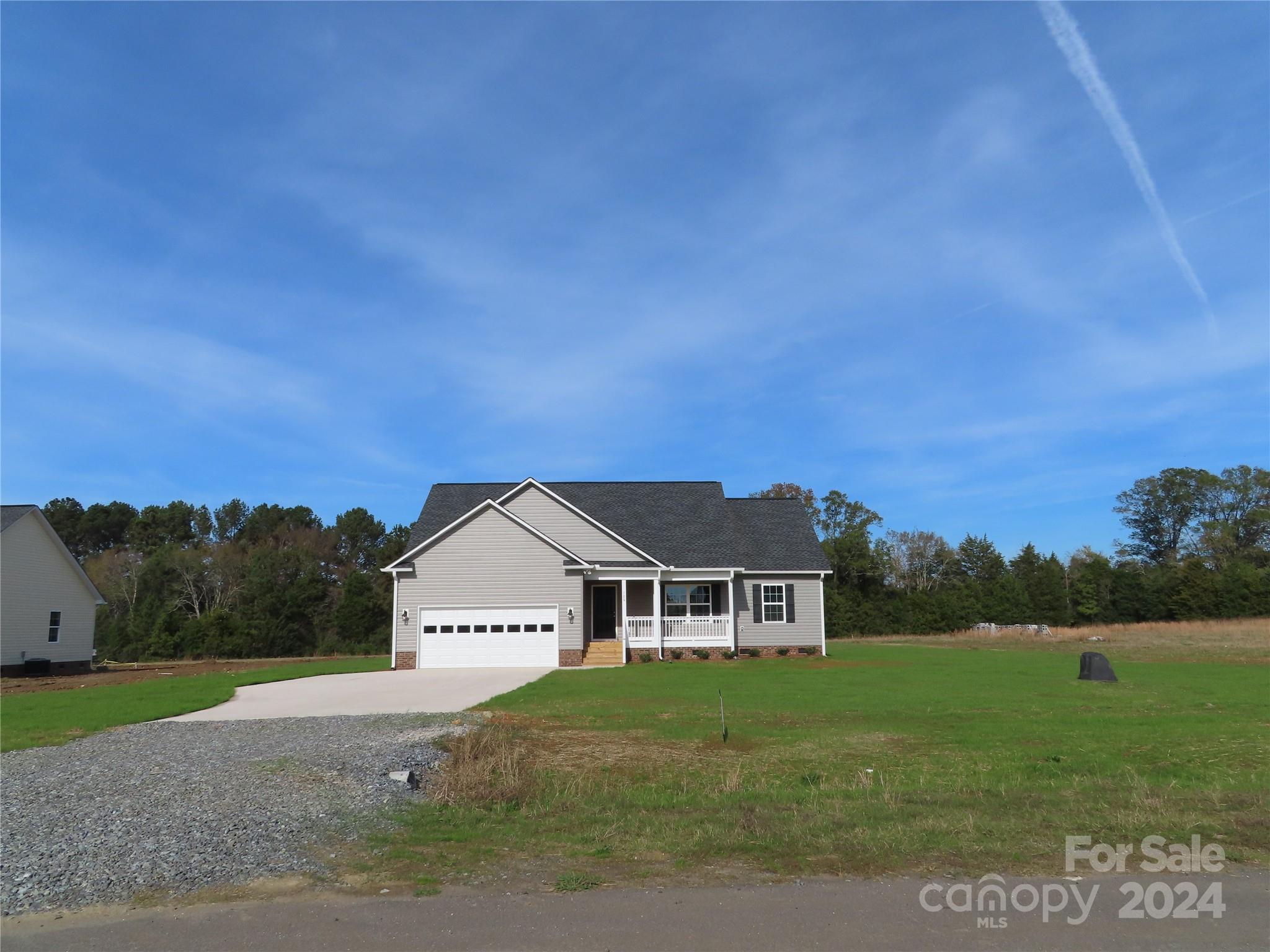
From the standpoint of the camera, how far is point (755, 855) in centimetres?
613

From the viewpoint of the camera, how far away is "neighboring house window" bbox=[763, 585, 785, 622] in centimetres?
3183

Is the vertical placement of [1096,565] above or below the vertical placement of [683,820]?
above

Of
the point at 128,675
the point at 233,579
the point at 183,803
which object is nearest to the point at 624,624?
the point at 128,675

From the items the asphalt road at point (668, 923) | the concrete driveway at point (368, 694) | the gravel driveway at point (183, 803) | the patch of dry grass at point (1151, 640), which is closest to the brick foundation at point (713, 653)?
the patch of dry grass at point (1151, 640)

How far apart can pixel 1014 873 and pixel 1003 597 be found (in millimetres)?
50036

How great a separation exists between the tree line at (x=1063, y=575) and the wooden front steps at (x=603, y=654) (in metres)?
21.5

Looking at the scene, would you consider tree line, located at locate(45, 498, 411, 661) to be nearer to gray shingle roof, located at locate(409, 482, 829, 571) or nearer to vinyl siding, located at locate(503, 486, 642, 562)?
gray shingle roof, located at locate(409, 482, 829, 571)

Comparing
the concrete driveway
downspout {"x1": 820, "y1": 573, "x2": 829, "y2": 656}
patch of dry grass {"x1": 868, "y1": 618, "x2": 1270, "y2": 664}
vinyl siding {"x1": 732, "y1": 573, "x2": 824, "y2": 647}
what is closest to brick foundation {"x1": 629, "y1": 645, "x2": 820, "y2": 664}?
downspout {"x1": 820, "y1": 573, "x2": 829, "y2": 656}

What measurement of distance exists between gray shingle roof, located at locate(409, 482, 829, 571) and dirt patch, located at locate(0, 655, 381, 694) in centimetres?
764

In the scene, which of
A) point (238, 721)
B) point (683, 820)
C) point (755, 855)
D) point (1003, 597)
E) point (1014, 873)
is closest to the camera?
point (1014, 873)

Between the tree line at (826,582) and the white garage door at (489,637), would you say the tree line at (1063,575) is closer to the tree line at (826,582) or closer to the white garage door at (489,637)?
the tree line at (826,582)

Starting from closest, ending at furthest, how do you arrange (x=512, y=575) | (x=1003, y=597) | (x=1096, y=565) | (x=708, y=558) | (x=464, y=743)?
(x=464, y=743)
(x=512, y=575)
(x=708, y=558)
(x=1003, y=597)
(x=1096, y=565)

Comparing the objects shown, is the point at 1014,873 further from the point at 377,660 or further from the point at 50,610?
the point at 50,610

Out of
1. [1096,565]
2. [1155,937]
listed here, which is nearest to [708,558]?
[1155,937]
